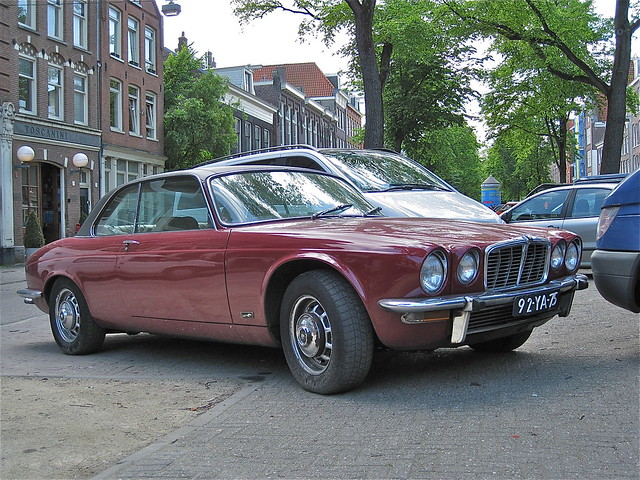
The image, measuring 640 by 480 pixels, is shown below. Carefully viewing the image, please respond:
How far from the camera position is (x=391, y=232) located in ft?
14.1

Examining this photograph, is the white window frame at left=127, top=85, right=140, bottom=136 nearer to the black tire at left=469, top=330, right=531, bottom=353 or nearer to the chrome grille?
the black tire at left=469, top=330, right=531, bottom=353

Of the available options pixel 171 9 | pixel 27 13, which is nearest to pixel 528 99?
pixel 171 9

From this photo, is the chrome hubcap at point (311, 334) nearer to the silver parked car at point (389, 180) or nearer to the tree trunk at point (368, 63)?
the silver parked car at point (389, 180)

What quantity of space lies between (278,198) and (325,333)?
134cm

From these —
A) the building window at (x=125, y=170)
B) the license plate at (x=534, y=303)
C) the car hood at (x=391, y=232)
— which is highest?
the building window at (x=125, y=170)

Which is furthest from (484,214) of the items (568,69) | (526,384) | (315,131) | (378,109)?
(315,131)

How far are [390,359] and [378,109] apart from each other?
14118 millimetres

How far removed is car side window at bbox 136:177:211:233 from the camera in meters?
5.25

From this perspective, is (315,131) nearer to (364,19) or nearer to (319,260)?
(364,19)

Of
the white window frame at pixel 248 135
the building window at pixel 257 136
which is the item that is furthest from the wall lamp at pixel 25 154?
the building window at pixel 257 136

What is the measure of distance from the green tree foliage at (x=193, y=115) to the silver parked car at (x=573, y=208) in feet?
70.8

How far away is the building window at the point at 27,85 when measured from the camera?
23.9 metres

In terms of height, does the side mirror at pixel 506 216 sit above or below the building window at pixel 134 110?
below

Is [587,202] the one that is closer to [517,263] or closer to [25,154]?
[517,263]
